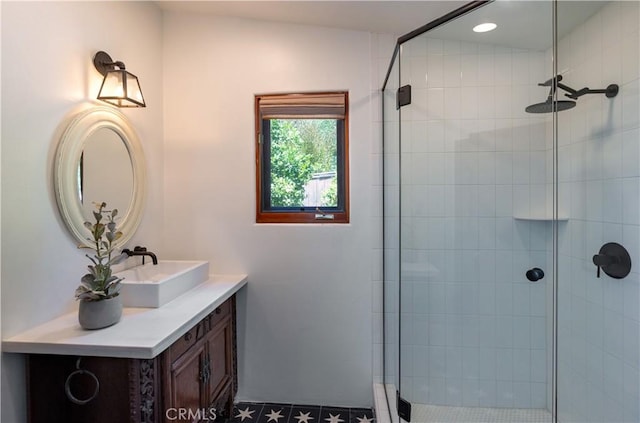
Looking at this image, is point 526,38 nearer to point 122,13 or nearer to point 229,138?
point 229,138

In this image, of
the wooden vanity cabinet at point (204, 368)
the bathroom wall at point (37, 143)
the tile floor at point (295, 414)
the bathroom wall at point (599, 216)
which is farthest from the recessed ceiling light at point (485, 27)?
the tile floor at point (295, 414)

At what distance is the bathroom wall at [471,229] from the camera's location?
1818 mm

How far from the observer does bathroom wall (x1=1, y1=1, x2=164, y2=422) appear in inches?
48.1

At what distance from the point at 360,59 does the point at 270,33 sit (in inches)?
22.8

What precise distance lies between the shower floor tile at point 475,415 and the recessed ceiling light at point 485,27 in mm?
1952

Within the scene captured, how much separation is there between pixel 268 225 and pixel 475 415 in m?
1.58

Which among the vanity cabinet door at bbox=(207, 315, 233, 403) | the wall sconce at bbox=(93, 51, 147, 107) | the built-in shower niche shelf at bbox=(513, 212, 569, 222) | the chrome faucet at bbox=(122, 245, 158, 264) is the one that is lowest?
the vanity cabinet door at bbox=(207, 315, 233, 403)

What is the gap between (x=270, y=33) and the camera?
2.15 meters

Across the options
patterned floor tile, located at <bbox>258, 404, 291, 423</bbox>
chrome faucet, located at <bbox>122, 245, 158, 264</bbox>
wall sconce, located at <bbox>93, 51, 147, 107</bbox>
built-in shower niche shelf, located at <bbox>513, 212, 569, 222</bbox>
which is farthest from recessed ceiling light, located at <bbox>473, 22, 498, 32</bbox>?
patterned floor tile, located at <bbox>258, 404, 291, 423</bbox>

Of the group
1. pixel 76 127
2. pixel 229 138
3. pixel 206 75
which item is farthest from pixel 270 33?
pixel 76 127

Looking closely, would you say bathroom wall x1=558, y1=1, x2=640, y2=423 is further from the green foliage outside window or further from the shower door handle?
the green foliage outside window

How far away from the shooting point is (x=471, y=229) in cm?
192

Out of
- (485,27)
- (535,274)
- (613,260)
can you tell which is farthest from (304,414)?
(485,27)

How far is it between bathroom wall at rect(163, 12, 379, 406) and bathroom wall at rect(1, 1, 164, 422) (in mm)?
574
